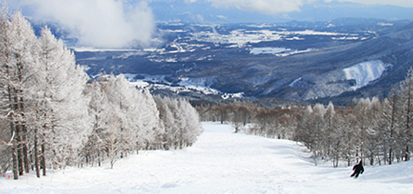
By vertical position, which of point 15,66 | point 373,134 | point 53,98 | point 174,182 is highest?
point 15,66

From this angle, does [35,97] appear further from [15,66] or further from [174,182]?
[174,182]

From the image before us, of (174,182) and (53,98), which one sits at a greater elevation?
(53,98)

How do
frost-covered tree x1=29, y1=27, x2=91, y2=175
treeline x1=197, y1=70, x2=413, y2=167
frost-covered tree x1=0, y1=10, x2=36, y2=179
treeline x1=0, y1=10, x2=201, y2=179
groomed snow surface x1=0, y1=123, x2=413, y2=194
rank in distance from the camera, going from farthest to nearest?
1. treeline x1=197, y1=70, x2=413, y2=167
2. frost-covered tree x1=29, y1=27, x2=91, y2=175
3. treeline x1=0, y1=10, x2=201, y2=179
4. frost-covered tree x1=0, y1=10, x2=36, y2=179
5. groomed snow surface x1=0, y1=123, x2=413, y2=194

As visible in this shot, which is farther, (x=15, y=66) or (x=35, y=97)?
(x=35, y=97)

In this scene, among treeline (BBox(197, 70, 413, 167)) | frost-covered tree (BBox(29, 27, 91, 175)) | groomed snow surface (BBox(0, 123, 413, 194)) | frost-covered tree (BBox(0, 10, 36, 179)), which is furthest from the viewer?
treeline (BBox(197, 70, 413, 167))

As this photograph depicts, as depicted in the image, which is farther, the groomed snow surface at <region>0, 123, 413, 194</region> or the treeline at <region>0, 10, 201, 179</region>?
the treeline at <region>0, 10, 201, 179</region>

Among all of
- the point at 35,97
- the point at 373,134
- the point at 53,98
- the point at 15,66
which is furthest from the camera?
the point at 373,134

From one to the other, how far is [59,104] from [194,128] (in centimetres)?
3643

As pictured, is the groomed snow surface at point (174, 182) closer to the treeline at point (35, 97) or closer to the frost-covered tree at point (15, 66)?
the treeline at point (35, 97)

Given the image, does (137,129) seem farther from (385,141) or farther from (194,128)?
(385,141)

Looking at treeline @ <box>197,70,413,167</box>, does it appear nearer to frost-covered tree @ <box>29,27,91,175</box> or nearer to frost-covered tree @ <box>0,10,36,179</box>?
frost-covered tree @ <box>29,27,91,175</box>

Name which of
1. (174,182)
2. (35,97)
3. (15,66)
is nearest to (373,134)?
(174,182)

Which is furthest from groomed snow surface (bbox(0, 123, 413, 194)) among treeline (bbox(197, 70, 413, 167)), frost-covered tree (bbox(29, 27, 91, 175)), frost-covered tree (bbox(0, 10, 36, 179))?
treeline (bbox(197, 70, 413, 167))

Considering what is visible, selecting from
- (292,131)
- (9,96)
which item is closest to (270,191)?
(9,96)
